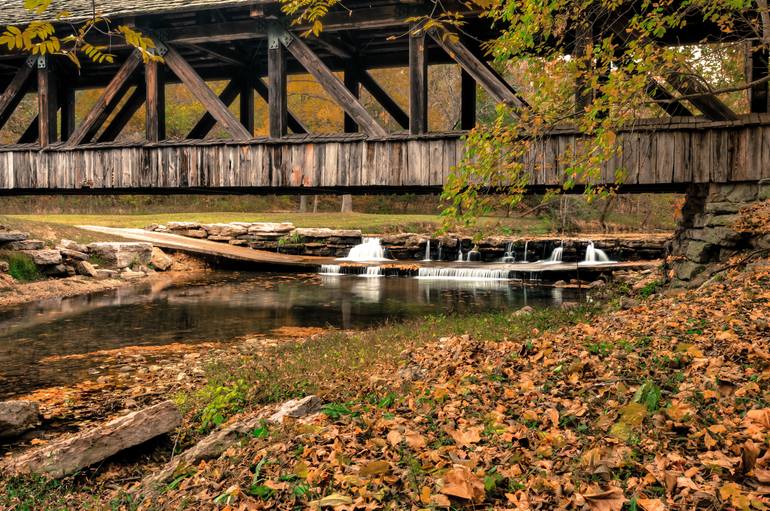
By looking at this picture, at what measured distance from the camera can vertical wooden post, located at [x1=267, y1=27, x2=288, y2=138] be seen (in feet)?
37.6

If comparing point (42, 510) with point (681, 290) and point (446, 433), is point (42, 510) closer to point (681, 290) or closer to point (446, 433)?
point (446, 433)

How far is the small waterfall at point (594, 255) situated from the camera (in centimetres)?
2173

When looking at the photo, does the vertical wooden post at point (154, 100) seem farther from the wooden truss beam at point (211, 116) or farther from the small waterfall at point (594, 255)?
the small waterfall at point (594, 255)

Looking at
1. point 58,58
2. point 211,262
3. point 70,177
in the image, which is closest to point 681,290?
point 70,177

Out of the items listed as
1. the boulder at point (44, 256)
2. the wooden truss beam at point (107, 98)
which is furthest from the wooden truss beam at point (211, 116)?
the boulder at point (44, 256)

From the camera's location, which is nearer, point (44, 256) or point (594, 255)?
point (44, 256)

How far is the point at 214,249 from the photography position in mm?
22391

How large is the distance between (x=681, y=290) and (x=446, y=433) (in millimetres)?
7082

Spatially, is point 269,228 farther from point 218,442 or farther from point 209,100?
point 218,442

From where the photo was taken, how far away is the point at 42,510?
13.0 ft

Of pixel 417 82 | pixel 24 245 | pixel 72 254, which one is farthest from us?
pixel 72 254

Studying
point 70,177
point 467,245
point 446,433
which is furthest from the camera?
point 467,245

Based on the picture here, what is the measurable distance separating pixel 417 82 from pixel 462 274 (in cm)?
955

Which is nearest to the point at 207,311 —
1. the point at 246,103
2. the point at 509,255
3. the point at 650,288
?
the point at 246,103
